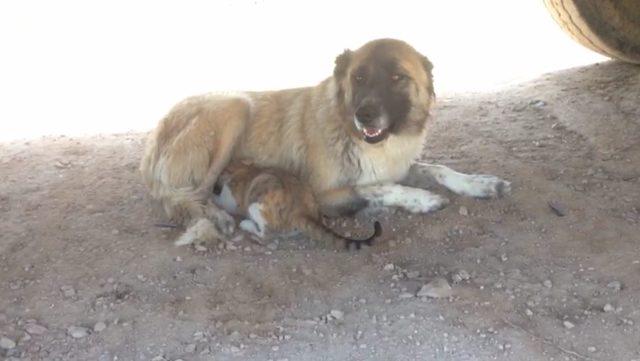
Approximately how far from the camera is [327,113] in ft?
17.1

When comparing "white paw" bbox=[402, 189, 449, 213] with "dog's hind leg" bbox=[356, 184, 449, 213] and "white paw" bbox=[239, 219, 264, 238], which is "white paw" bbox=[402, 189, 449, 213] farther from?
"white paw" bbox=[239, 219, 264, 238]

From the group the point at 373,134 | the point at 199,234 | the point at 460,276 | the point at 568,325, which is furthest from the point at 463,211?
the point at 199,234

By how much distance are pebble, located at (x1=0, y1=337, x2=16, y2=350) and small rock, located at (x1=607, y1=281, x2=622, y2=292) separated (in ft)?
9.71

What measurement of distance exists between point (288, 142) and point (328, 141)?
0.34 metres

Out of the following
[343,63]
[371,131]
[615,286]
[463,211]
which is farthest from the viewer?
[343,63]

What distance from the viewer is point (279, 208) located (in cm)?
472

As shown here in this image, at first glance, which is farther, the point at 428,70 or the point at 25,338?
the point at 428,70

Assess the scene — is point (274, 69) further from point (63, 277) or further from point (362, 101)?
point (63, 277)

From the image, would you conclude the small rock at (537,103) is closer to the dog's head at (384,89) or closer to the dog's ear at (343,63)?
the dog's head at (384,89)

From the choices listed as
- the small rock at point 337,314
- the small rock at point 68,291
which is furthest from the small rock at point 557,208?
the small rock at point 68,291

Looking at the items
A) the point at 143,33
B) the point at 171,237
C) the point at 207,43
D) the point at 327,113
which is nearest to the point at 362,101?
the point at 327,113

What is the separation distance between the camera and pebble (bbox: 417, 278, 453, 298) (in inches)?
155

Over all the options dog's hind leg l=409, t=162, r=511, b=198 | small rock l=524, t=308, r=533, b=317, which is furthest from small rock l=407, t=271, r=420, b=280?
dog's hind leg l=409, t=162, r=511, b=198

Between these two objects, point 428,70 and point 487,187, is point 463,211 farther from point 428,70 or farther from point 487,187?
point 428,70
